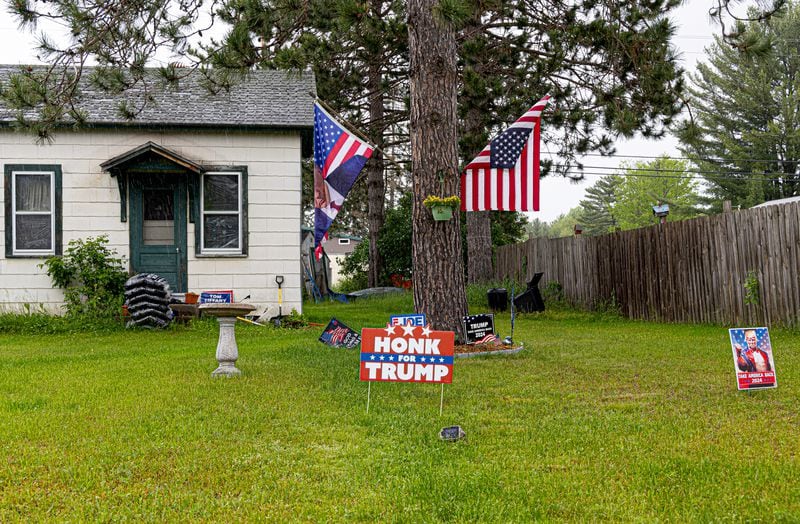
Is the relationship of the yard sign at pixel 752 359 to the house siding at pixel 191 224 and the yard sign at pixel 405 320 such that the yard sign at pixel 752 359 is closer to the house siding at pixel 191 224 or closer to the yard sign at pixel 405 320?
the yard sign at pixel 405 320

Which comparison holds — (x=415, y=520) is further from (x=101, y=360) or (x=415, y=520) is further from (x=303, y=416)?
(x=101, y=360)

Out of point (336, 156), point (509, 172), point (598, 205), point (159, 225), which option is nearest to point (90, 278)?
point (159, 225)

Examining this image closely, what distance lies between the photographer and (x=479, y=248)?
20906mm

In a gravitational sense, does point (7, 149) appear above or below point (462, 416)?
above

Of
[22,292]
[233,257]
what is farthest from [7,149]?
[233,257]

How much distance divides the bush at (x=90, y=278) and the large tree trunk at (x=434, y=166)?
6.18m

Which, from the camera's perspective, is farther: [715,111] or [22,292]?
[715,111]

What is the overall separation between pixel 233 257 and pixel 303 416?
8518mm

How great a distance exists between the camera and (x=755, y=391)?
6250 millimetres

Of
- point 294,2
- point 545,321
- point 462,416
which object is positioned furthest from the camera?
point 545,321

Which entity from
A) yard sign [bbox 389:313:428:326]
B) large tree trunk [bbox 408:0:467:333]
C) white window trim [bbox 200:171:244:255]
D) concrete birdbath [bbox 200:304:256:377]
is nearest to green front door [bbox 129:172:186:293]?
white window trim [bbox 200:171:244:255]

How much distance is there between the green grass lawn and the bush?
4.54 m

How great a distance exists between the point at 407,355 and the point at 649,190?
6280 centimetres

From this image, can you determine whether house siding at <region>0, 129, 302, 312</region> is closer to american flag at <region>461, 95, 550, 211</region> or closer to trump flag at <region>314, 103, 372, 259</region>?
trump flag at <region>314, 103, 372, 259</region>
